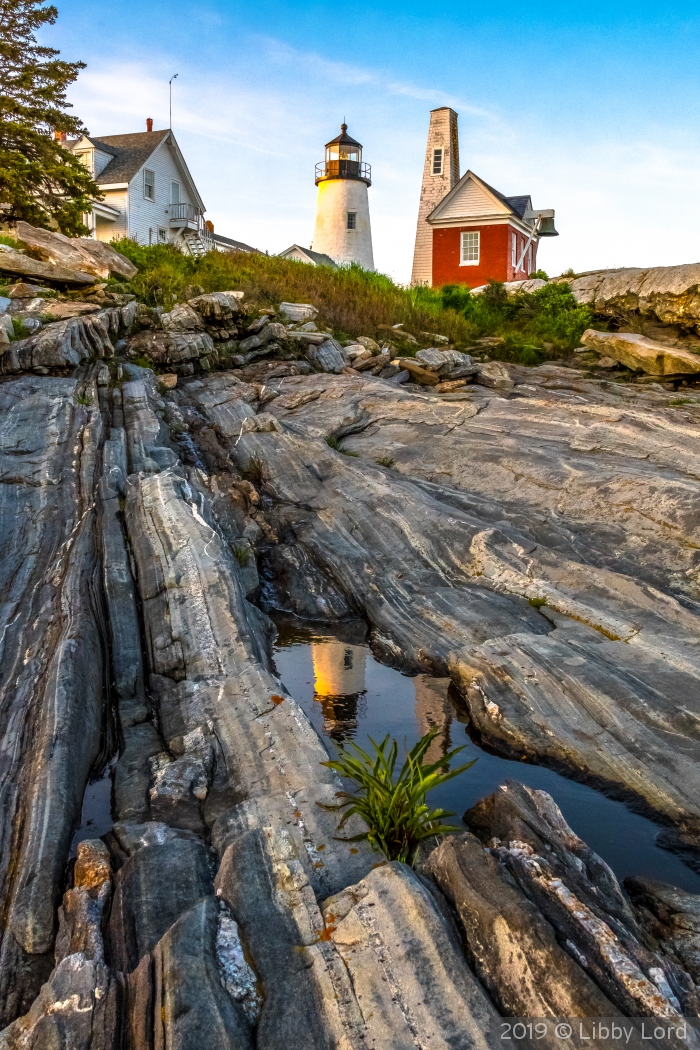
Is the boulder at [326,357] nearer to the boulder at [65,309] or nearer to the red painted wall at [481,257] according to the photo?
the boulder at [65,309]

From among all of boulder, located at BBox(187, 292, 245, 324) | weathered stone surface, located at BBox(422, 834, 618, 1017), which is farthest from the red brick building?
weathered stone surface, located at BBox(422, 834, 618, 1017)

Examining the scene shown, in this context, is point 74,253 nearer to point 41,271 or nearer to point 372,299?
point 41,271

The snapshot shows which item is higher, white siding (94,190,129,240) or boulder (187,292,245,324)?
white siding (94,190,129,240)

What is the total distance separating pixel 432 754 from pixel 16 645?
152 inches

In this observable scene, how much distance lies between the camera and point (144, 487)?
10.1 metres

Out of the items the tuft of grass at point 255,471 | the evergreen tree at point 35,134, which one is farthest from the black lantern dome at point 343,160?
the tuft of grass at point 255,471

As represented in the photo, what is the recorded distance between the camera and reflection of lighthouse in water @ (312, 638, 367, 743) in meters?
7.14

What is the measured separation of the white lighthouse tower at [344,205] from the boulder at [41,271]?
31464 mm

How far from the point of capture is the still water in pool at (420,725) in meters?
5.45

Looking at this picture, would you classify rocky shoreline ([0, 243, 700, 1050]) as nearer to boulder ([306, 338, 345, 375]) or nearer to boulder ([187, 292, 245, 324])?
boulder ([306, 338, 345, 375])

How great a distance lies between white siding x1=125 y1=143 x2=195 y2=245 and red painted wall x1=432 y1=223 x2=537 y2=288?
616 inches

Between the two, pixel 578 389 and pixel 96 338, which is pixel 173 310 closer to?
pixel 96 338

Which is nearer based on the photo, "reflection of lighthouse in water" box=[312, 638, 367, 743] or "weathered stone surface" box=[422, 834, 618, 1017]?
"weathered stone surface" box=[422, 834, 618, 1017]

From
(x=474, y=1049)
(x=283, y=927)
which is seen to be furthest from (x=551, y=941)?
(x=283, y=927)
